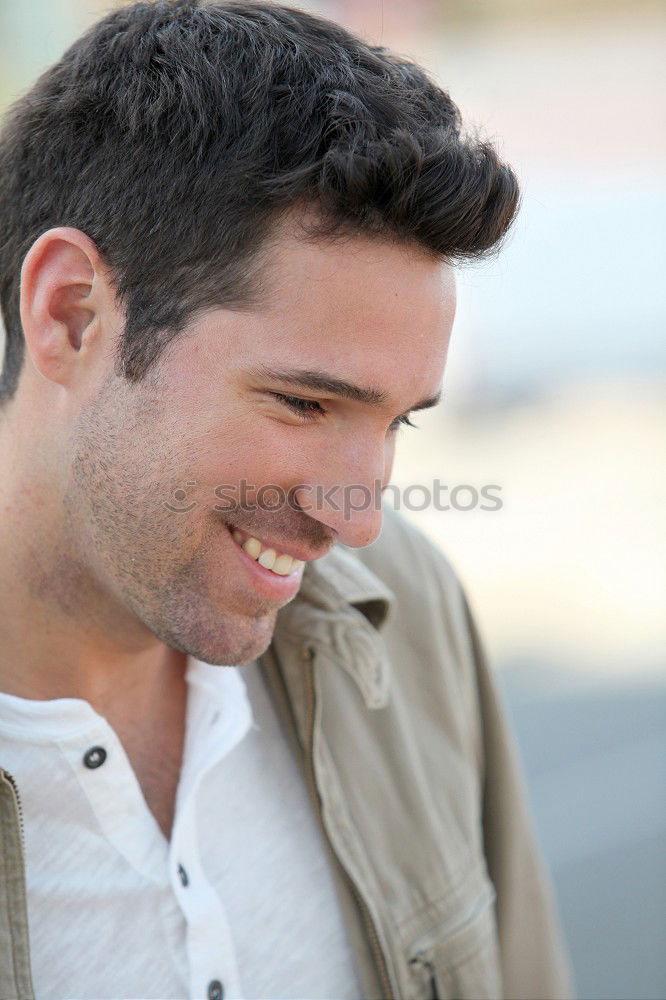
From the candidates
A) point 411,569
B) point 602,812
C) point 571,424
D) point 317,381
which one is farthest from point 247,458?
point 571,424

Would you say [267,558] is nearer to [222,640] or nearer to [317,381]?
[222,640]

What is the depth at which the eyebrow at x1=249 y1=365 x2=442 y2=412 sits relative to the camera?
1.68 m

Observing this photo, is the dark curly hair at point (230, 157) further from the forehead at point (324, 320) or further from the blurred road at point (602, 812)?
the blurred road at point (602, 812)

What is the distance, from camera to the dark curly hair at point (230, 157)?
1674 millimetres

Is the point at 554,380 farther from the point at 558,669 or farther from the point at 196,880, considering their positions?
the point at 196,880

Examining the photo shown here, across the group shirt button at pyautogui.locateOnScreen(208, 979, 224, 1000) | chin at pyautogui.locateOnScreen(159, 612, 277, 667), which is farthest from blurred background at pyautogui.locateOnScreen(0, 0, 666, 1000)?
shirt button at pyautogui.locateOnScreen(208, 979, 224, 1000)

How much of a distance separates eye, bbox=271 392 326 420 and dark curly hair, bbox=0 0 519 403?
16 centimetres

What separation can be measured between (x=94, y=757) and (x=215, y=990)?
42 cm

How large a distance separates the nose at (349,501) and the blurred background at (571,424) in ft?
1.42

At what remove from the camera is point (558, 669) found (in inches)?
250

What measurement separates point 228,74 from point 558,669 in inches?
202

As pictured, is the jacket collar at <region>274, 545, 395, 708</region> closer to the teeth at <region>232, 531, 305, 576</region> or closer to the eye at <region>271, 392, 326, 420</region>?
the teeth at <region>232, 531, 305, 576</region>

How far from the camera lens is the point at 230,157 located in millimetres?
1686

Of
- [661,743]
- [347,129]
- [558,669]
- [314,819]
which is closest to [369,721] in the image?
[314,819]
